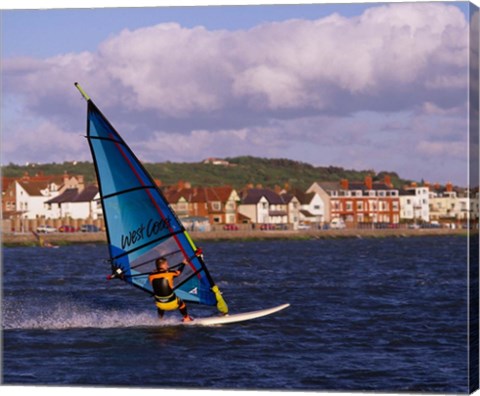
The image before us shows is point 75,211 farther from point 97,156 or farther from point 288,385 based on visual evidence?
point 288,385

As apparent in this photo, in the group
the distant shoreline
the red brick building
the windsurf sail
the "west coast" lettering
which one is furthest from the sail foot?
the distant shoreline

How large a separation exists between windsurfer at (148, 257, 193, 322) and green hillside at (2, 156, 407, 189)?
7.33 feet

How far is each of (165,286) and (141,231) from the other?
0.85 meters

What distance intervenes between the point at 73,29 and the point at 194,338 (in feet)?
13.4

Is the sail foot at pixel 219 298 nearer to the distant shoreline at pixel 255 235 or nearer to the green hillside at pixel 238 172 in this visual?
the green hillside at pixel 238 172

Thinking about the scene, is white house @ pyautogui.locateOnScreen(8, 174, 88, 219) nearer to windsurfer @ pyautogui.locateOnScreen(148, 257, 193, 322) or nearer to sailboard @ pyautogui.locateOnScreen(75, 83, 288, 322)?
sailboard @ pyautogui.locateOnScreen(75, 83, 288, 322)

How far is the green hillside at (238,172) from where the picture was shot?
18.1m

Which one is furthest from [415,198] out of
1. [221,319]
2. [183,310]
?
[183,310]

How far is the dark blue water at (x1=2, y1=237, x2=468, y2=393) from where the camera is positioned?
11898 millimetres

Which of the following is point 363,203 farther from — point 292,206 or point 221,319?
point 221,319

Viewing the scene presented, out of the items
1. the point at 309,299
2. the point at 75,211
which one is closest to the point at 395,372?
the point at 309,299

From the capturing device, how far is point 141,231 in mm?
14797

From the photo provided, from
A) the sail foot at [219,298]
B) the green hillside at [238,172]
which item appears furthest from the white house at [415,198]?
the sail foot at [219,298]

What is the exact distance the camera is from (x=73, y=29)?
1261 cm
